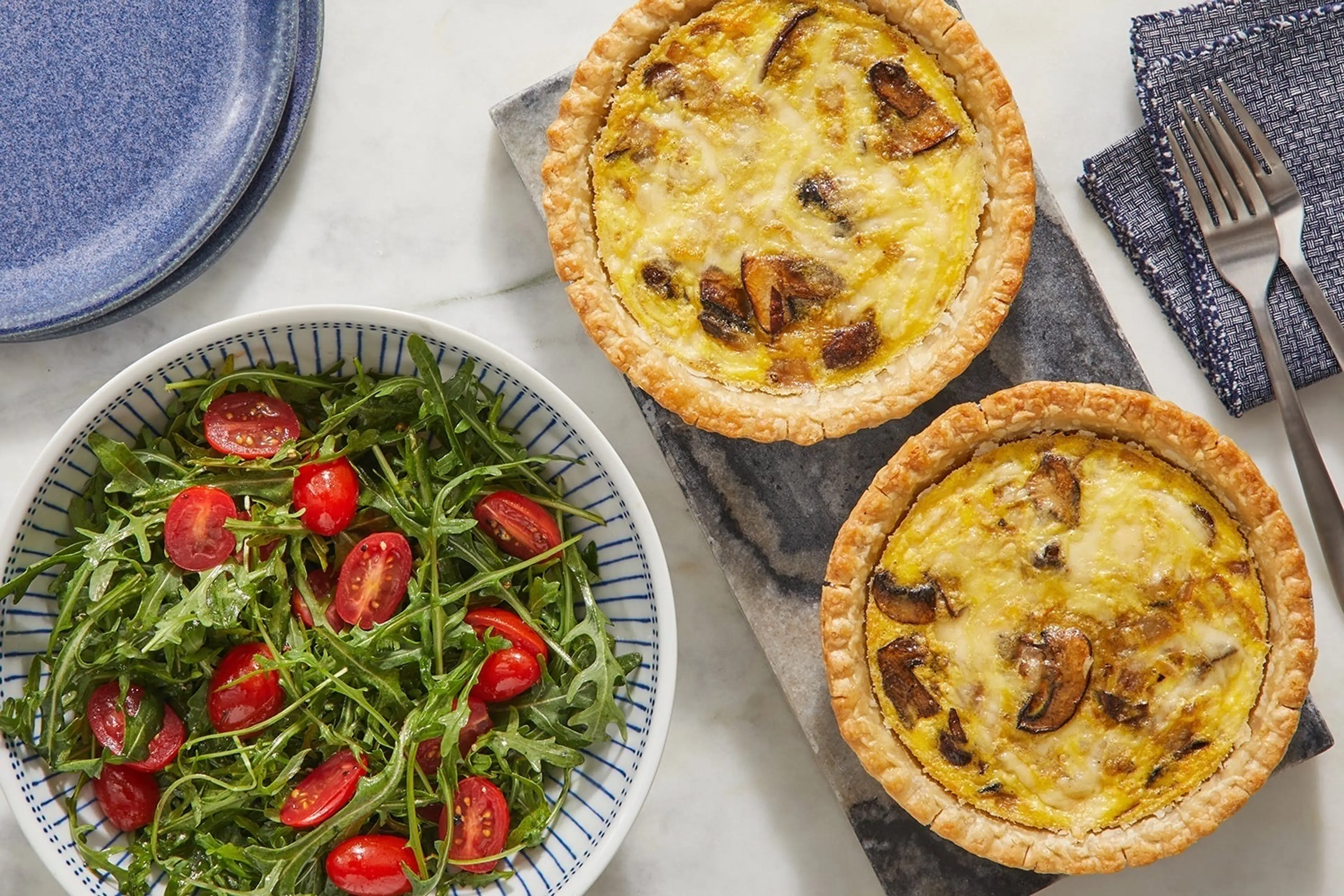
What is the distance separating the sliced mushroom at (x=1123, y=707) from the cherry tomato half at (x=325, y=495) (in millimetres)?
1838

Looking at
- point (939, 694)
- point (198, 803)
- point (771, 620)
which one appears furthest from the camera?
point (771, 620)

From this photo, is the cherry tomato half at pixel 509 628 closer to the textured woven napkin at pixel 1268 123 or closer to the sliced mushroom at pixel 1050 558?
the sliced mushroom at pixel 1050 558

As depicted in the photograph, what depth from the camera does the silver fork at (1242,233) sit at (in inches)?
122

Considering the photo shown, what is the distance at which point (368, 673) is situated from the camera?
2.70m

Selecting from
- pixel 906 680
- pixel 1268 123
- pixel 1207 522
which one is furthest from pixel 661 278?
pixel 1268 123

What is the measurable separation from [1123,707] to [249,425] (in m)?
2.16

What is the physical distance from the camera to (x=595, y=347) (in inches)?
129

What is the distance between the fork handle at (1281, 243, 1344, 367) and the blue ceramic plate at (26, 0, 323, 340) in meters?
2.59

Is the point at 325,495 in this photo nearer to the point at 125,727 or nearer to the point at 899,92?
the point at 125,727

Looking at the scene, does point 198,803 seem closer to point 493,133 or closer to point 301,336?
point 301,336

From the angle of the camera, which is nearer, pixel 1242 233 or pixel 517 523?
pixel 517 523

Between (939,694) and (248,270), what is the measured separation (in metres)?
2.12

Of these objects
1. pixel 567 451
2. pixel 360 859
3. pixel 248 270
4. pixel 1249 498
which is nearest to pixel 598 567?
→ pixel 567 451

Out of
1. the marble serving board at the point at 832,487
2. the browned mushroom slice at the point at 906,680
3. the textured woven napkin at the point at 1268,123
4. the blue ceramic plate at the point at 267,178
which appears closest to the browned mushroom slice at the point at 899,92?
the marble serving board at the point at 832,487
